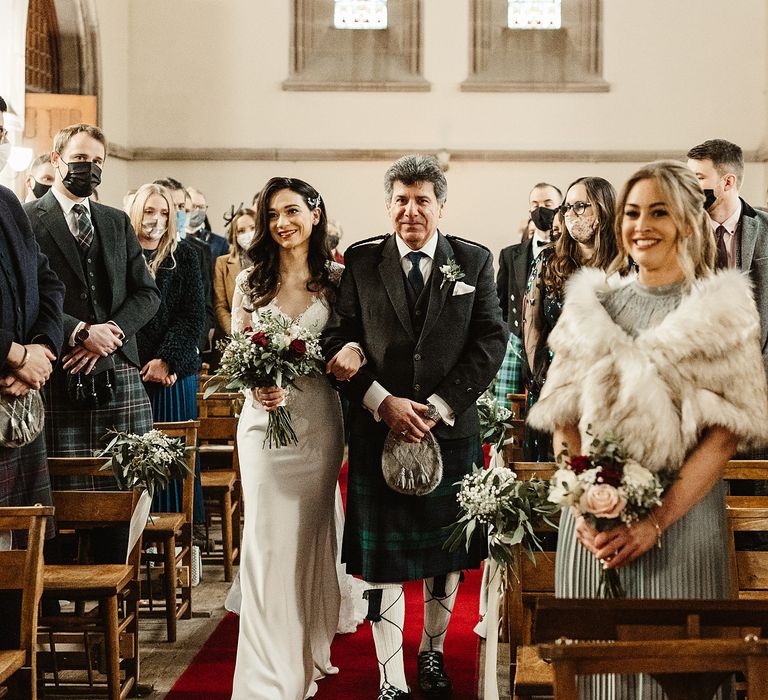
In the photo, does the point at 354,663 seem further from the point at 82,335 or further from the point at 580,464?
the point at 580,464

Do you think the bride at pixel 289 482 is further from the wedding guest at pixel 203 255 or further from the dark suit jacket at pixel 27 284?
the wedding guest at pixel 203 255

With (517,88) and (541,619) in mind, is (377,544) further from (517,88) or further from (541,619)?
(517,88)

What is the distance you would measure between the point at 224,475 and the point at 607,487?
13.2 feet

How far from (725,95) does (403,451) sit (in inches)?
457

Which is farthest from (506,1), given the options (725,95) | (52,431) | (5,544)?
(5,544)

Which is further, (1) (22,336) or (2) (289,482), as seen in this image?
(2) (289,482)

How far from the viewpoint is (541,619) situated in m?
2.09

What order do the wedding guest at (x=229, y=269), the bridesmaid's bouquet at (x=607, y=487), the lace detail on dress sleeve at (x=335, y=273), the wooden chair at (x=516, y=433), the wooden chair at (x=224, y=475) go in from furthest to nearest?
the wedding guest at (x=229, y=269)
the wooden chair at (x=224, y=475)
the wooden chair at (x=516, y=433)
the lace detail on dress sleeve at (x=335, y=273)
the bridesmaid's bouquet at (x=607, y=487)

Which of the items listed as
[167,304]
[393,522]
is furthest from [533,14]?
[393,522]

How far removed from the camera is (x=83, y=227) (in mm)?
4801

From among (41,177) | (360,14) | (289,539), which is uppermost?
(360,14)

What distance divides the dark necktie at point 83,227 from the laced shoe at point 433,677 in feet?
7.43

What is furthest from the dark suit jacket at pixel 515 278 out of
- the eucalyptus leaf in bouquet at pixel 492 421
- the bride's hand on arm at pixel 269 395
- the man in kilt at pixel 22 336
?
the man in kilt at pixel 22 336

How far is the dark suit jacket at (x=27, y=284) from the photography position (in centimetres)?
377
